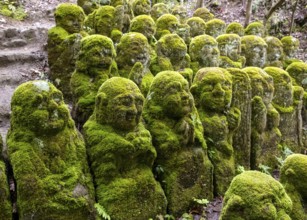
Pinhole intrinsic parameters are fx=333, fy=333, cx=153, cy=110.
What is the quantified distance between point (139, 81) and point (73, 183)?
309 centimetres

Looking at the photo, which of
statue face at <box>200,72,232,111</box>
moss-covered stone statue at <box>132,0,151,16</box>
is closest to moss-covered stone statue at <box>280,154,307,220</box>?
statue face at <box>200,72,232,111</box>

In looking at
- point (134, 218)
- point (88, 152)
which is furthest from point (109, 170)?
point (134, 218)

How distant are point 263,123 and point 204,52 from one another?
2.55 meters

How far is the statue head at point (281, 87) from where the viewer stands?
27.9ft

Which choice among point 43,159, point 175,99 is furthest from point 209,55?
point 43,159

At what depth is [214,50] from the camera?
884cm

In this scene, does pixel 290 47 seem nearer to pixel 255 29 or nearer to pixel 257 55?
pixel 255 29

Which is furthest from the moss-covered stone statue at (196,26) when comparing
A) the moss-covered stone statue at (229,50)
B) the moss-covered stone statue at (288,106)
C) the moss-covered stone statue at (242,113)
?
the moss-covered stone statue at (242,113)

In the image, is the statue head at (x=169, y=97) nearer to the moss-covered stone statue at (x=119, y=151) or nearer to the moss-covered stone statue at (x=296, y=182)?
the moss-covered stone statue at (x=119, y=151)

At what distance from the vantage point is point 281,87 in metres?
8.49

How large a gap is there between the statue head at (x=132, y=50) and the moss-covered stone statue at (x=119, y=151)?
7.67 ft

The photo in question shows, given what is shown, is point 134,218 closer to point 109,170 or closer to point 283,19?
point 109,170

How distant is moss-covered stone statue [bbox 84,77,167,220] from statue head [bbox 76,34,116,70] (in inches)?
→ 54.8

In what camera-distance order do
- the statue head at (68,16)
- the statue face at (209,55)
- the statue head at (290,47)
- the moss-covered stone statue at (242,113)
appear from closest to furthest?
the moss-covered stone statue at (242,113), the statue head at (68,16), the statue face at (209,55), the statue head at (290,47)
